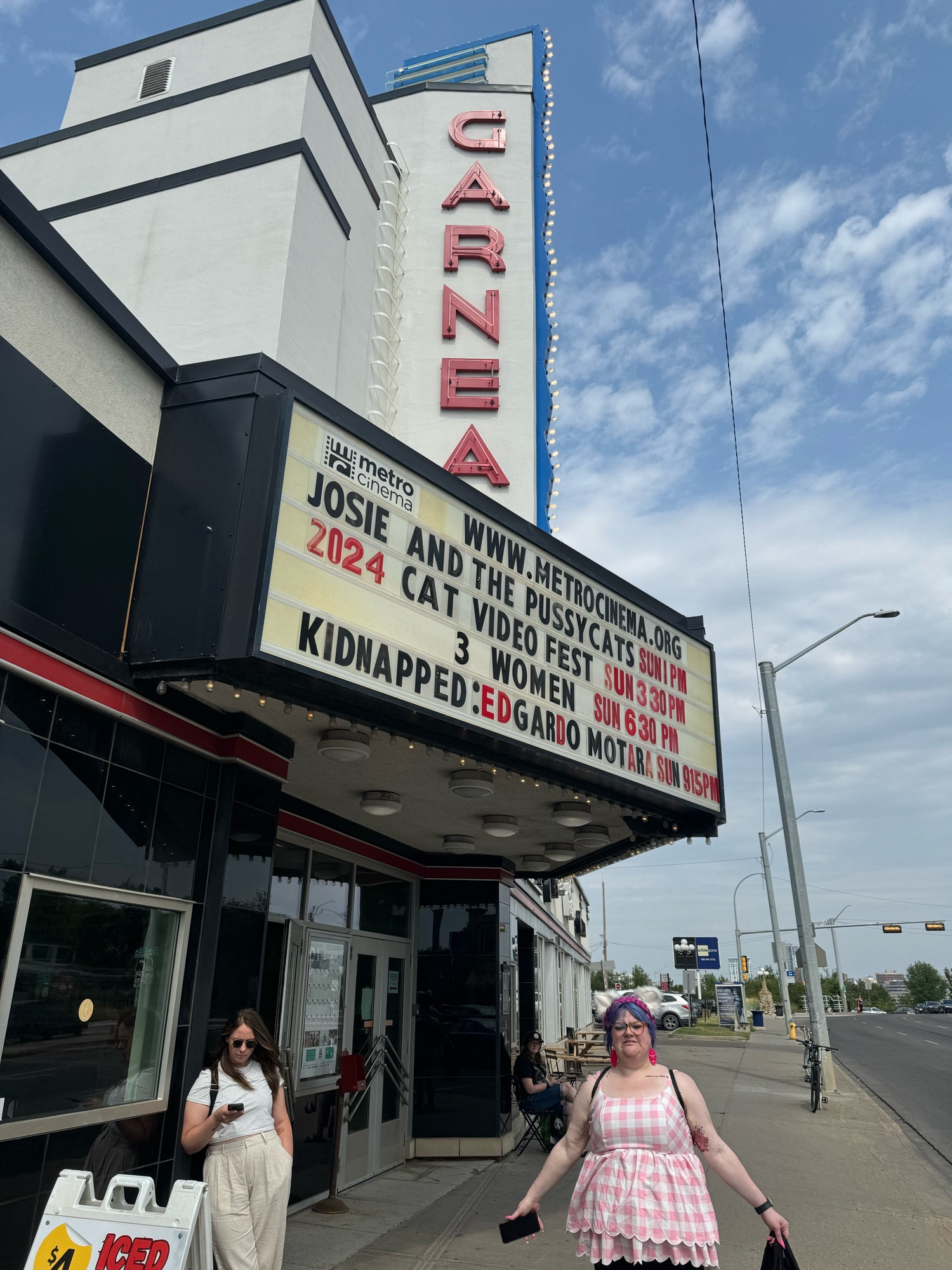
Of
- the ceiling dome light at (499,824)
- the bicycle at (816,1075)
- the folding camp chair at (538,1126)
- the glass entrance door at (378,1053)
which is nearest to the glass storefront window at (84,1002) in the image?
the ceiling dome light at (499,824)

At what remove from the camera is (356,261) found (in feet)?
39.5

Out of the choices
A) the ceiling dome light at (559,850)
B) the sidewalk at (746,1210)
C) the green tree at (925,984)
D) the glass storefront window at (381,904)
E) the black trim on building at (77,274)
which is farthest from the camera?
the green tree at (925,984)

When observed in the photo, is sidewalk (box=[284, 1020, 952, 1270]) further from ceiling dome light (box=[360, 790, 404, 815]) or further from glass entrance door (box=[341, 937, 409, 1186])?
ceiling dome light (box=[360, 790, 404, 815])

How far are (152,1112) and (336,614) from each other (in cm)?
310

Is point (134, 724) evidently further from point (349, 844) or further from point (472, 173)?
point (472, 173)

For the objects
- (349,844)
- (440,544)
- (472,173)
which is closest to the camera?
(440,544)

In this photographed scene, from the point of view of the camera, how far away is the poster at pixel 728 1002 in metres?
38.7

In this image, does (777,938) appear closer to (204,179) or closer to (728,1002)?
(728,1002)

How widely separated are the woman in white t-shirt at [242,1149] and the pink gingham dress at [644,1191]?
172cm

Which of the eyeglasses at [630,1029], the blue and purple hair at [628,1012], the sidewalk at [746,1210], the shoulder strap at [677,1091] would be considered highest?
the blue and purple hair at [628,1012]

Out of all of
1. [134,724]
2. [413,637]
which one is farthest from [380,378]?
[134,724]

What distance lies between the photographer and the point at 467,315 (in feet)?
42.4

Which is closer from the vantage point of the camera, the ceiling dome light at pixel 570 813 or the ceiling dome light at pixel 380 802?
the ceiling dome light at pixel 380 802

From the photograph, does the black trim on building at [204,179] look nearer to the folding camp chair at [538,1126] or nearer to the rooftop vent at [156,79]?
the rooftop vent at [156,79]
